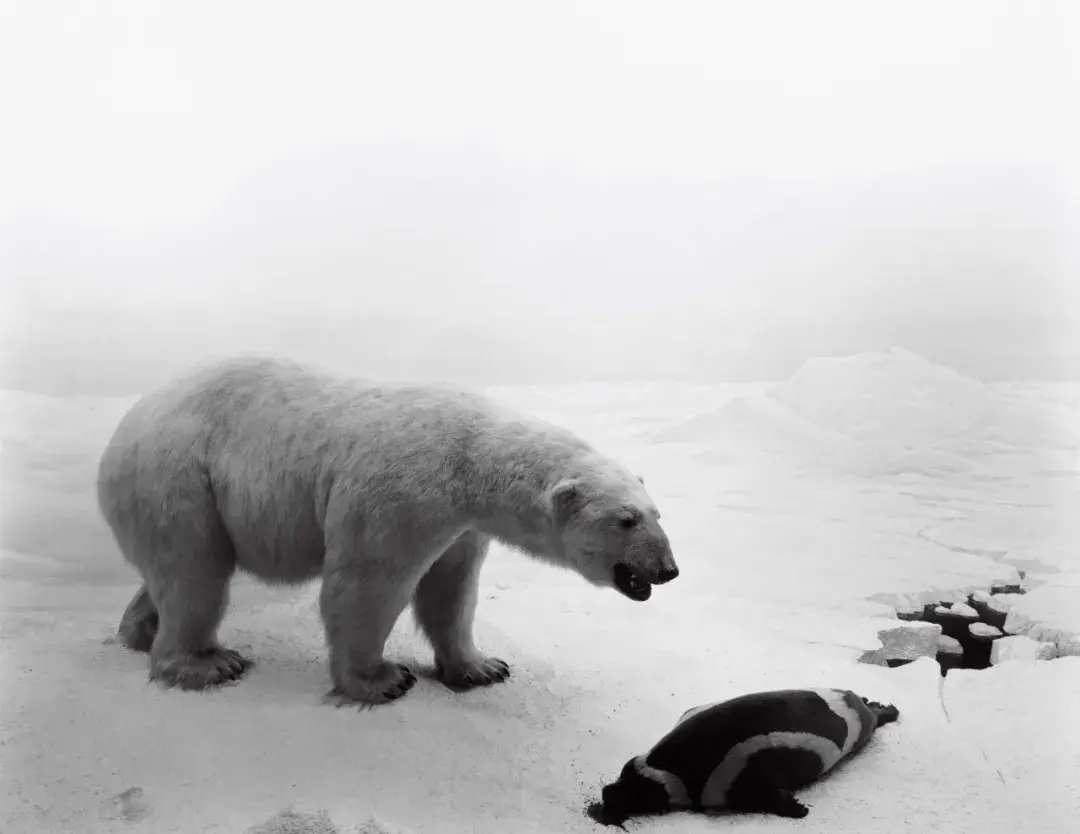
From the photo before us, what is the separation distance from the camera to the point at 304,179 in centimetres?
370

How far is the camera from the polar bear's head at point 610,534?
2301mm

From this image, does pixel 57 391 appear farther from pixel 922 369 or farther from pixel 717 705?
pixel 922 369

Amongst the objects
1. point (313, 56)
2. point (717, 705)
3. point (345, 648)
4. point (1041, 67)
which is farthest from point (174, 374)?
point (1041, 67)

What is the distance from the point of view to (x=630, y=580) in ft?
7.59

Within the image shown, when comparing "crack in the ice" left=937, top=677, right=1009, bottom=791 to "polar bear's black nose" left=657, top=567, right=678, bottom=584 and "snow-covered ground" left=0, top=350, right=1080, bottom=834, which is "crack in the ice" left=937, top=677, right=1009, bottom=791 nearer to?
"snow-covered ground" left=0, top=350, right=1080, bottom=834

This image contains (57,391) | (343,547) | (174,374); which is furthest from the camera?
(57,391)

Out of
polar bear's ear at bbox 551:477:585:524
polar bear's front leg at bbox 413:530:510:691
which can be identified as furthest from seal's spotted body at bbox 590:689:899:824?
polar bear's front leg at bbox 413:530:510:691

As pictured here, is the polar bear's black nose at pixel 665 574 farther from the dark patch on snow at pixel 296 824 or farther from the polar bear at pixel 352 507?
the dark patch on snow at pixel 296 824

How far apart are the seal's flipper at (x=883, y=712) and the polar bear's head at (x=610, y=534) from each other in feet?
2.73

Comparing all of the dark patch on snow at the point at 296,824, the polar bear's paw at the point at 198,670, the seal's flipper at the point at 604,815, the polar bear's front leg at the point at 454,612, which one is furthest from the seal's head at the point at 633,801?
the polar bear's paw at the point at 198,670

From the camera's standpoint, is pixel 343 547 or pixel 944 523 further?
pixel 944 523

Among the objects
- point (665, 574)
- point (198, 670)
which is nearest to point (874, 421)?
point (665, 574)

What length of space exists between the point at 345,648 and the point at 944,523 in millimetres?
3128

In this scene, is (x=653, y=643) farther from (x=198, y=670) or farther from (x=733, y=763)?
(x=198, y=670)
